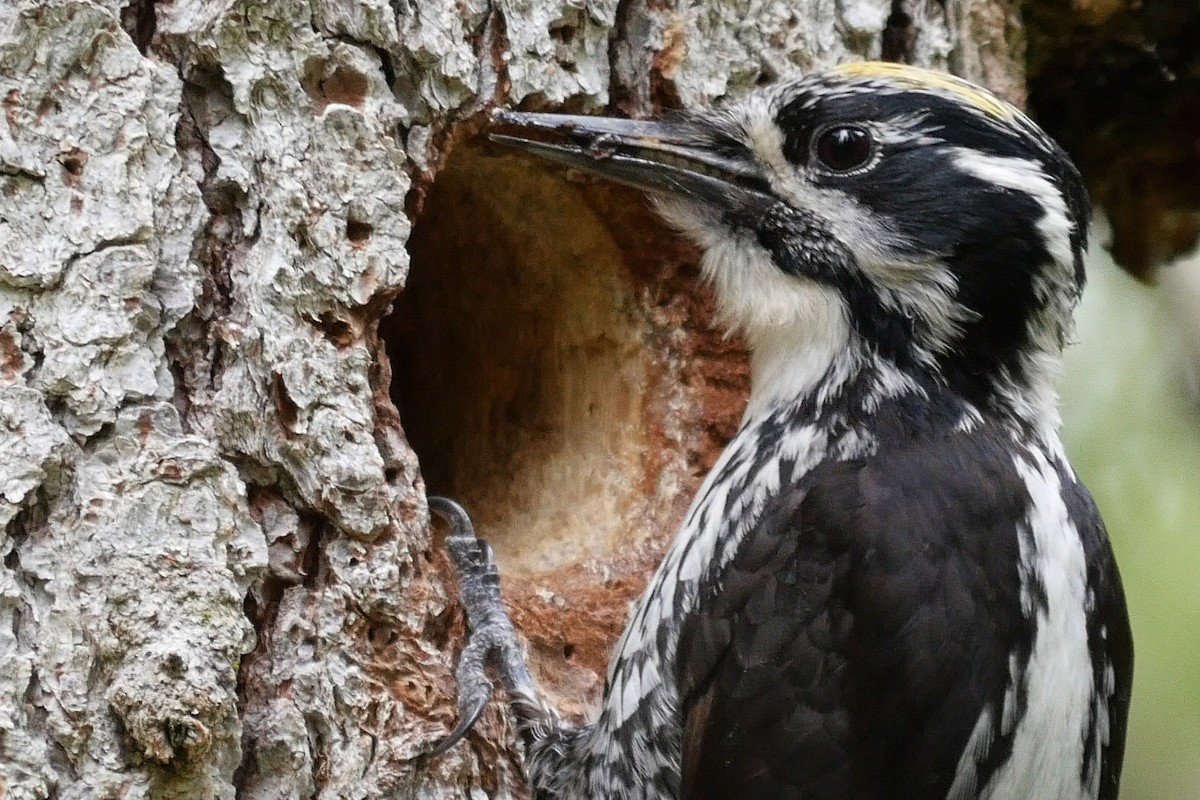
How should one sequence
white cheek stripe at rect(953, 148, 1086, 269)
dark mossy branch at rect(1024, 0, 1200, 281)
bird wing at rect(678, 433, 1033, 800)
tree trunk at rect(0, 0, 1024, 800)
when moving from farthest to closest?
dark mossy branch at rect(1024, 0, 1200, 281)
white cheek stripe at rect(953, 148, 1086, 269)
bird wing at rect(678, 433, 1033, 800)
tree trunk at rect(0, 0, 1024, 800)

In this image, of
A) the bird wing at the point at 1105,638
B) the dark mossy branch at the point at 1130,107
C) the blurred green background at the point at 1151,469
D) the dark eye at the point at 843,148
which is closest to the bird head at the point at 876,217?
the dark eye at the point at 843,148

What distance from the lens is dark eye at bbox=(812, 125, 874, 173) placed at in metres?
2.53

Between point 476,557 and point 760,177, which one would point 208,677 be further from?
point 760,177

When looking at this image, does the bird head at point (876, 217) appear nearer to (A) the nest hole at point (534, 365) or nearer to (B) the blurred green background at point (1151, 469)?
(A) the nest hole at point (534, 365)

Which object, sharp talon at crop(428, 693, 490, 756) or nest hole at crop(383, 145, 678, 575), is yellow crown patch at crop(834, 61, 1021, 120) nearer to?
nest hole at crop(383, 145, 678, 575)

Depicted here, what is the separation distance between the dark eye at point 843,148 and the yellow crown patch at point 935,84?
12cm

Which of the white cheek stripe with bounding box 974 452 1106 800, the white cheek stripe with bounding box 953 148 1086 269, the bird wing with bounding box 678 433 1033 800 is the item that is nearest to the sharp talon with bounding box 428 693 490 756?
the bird wing with bounding box 678 433 1033 800

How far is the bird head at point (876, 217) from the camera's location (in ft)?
8.12

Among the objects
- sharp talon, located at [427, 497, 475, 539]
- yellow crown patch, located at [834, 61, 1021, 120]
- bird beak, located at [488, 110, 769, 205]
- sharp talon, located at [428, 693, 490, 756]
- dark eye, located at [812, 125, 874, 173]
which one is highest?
yellow crown patch, located at [834, 61, 1021, 120]

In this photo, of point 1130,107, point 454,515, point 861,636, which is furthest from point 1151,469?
point 454,515

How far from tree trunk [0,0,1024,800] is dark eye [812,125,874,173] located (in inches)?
15.7

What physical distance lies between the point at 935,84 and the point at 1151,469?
1949 mm

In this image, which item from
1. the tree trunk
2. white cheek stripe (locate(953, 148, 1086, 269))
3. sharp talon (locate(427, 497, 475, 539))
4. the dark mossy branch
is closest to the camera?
the tree trunk

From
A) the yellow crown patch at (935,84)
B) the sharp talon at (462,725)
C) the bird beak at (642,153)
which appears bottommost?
the sharp talon at (462,725)
